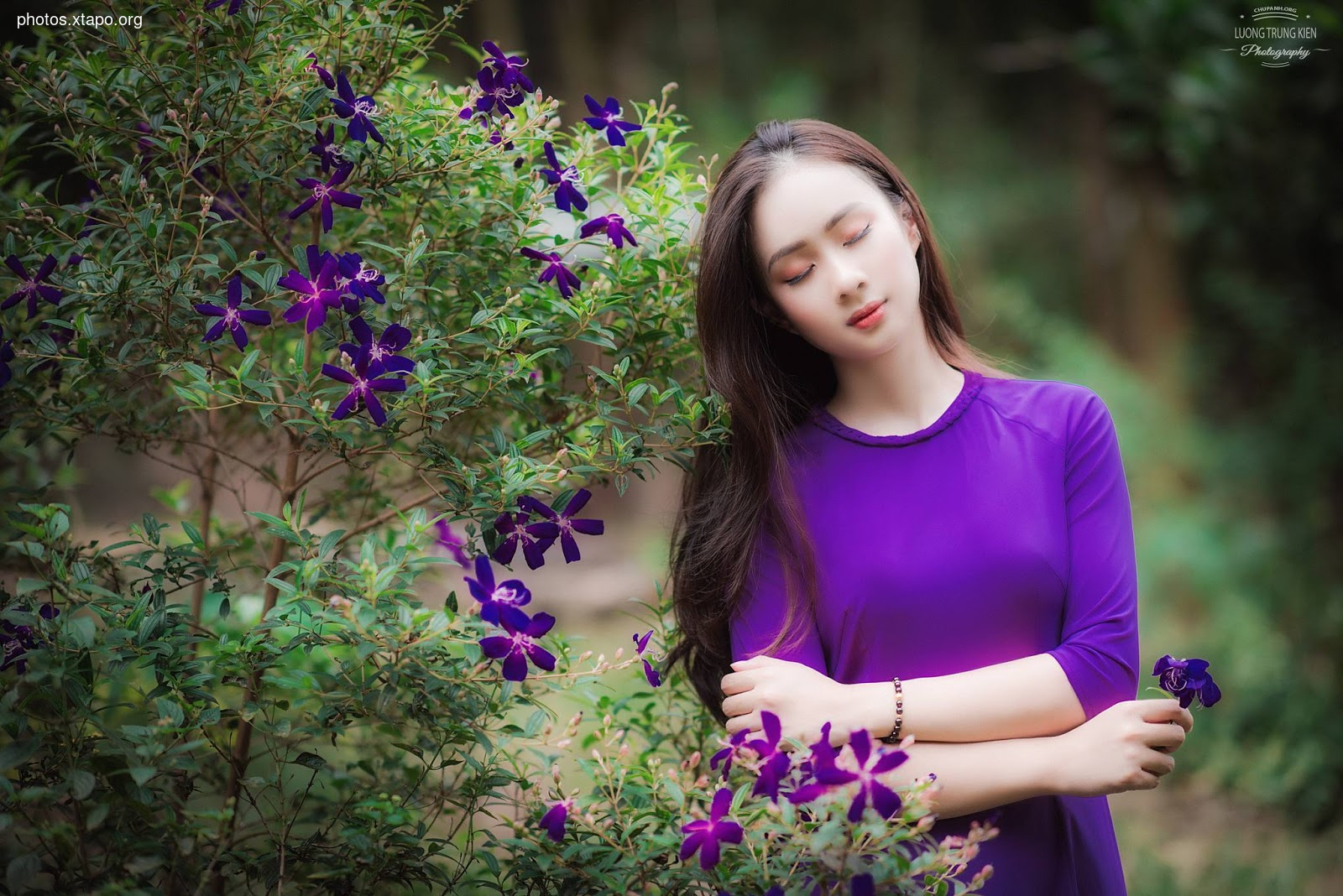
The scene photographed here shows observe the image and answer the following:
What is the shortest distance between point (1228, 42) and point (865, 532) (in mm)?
3183

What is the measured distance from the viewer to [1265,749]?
12.6 ft

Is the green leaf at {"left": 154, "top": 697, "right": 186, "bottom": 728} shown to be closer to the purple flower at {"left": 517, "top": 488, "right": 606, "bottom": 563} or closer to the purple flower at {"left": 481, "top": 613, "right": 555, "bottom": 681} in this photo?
the purple flower at {"left": 481, "top": 613, "right": 555, "bottom": 681}

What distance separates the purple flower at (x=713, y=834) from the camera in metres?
1.09

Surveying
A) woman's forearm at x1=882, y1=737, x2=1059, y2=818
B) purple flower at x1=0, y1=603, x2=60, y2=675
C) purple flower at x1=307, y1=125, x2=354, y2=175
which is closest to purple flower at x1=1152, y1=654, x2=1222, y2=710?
woman's forearm at x1=882, y1=737, x2=1059, y2=818

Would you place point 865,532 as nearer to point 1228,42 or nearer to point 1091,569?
point 1091,569

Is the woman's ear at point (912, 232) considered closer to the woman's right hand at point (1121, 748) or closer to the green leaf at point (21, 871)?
the woman's right hand at point (1121, 748)

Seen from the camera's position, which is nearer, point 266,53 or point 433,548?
point 266,53

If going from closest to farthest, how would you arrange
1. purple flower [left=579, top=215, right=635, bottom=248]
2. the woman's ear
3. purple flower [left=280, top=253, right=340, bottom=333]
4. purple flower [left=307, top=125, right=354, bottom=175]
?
purple flower [left=280, top=253, right=340, bottom=333] → purple flower [left=307, top=125, right=354, bottom=175] → purple flower [left=579, top=215, right=635, bottom=248] → the woman's ear

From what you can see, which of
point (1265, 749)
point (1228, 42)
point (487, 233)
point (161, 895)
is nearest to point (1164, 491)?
point (1265, 749)

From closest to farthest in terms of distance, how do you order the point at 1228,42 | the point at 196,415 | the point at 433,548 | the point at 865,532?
the point at 865,532, the point at 196,415, the point at 433,548, the point at 1228,42

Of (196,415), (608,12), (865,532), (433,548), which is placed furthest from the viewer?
(608,12)

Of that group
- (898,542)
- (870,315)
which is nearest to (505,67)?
(870,315)

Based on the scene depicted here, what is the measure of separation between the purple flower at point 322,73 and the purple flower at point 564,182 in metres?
0.28

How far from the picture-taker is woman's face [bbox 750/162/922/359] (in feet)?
4.81
